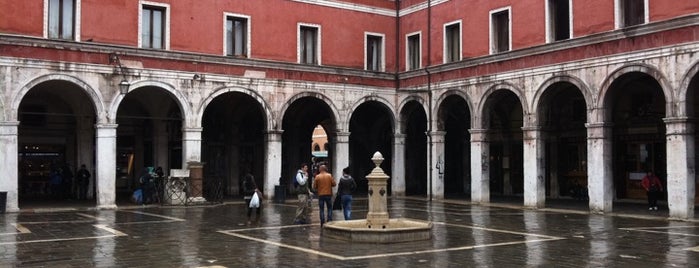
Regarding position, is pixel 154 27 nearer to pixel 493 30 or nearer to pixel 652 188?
pixel 493 30

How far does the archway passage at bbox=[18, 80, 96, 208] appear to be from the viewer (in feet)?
84.4

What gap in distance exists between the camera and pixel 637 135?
24625mm

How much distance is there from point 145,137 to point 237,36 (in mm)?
7131

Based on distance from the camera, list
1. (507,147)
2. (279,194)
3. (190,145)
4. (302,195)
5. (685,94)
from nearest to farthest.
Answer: (302,195), (685,94), (190,145), (279,194), (507,147)

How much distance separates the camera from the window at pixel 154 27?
23.0 m

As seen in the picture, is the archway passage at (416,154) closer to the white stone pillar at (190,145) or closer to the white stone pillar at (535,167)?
the white stone pillar at (535,167)

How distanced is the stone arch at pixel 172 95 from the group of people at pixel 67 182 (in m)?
4.68

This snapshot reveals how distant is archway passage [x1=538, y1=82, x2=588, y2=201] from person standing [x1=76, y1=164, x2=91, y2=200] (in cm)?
1737

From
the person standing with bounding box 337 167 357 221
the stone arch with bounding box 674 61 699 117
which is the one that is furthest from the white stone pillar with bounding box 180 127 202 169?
the stone arch with bounding box 674 61 699 117

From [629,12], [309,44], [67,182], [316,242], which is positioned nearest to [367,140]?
[309,44]

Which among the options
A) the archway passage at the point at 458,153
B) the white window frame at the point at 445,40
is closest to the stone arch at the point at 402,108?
the white window frame at the point at 445,40

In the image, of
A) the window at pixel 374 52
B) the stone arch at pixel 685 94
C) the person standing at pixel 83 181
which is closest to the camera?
the stone arch at pixel 685 94

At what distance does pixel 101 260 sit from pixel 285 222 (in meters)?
6.85

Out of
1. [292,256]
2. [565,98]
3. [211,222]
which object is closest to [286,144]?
[565,98]
